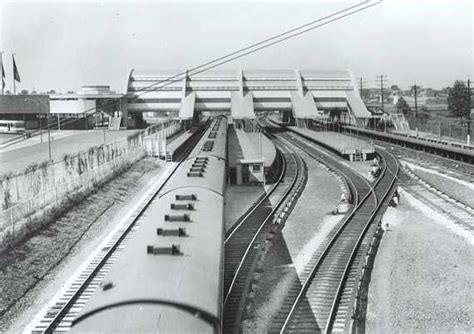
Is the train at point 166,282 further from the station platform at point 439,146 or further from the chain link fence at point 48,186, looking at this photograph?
the station platform at point 439,146

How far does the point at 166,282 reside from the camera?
8.30 meters

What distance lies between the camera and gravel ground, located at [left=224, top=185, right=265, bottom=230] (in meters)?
25.2

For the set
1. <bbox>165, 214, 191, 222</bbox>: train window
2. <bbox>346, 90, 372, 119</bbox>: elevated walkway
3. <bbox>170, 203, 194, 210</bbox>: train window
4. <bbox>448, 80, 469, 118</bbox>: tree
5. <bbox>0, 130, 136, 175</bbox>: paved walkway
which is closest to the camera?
<bbox>165, 214, 191, 222</bbox>: train window

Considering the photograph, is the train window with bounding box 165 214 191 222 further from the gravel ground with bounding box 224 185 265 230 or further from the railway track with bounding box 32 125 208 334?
the gravel ground with bounding box 224 185 265 230

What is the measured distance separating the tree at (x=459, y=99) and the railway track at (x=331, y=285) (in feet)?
199

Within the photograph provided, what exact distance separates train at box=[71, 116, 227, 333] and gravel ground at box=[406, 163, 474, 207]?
20.3 meters

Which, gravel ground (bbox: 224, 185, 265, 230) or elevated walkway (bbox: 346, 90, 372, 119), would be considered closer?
gravel ground (bbox: 224, 185, 265, 230)

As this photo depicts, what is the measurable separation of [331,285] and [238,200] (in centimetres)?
1423

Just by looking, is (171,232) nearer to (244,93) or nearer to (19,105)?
(244,93)

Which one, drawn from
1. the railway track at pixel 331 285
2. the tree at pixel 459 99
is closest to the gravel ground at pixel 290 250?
the railway track at pixel 331 285

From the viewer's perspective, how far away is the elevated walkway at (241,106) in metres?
67.0

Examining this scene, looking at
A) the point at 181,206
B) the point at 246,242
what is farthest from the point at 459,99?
the point at 181,206

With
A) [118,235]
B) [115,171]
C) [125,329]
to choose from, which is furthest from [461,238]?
[115,171]

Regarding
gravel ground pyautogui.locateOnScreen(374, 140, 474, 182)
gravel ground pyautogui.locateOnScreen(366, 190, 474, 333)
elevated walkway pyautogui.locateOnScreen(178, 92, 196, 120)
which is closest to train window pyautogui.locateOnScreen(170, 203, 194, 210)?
gravel ground pyautogui.locateOnScreen(366, 190, 474, 333)
